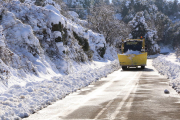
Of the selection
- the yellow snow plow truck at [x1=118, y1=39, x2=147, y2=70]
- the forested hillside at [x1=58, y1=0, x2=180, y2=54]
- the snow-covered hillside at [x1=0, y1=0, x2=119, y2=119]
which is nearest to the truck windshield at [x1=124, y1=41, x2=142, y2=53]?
the yellow snow plow truck at [x1=118, y1=39, x2=147, y2=70]

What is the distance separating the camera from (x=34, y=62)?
53.5 feet

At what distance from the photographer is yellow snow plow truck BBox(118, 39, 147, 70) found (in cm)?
2538

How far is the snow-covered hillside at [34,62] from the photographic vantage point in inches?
359

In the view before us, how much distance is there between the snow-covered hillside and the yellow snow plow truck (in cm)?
389

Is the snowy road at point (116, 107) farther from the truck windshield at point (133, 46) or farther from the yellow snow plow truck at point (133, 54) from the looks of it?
the truck windshield at point (133, 46)

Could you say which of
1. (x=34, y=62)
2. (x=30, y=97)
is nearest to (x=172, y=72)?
(x=34, y=62)

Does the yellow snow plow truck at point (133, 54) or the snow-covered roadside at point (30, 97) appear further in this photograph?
the yellow snow plow truck at point (133, 54)

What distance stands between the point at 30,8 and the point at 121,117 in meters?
16.1

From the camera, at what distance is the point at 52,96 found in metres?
10.1

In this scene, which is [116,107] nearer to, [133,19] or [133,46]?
[133,46]

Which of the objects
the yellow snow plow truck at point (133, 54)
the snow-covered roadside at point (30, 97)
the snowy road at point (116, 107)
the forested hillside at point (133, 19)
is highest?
the forested hillside at point (133, 19)

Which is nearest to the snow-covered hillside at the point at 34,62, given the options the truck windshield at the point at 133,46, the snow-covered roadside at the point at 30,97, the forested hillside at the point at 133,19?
the snow-covered roadside at the point at 30,97

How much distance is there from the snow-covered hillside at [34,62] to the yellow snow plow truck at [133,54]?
389cm

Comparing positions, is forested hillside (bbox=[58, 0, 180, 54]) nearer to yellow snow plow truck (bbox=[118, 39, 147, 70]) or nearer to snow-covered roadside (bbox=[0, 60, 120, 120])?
yellow snow plow truck (bbox=[118, 39, 147, 70])
